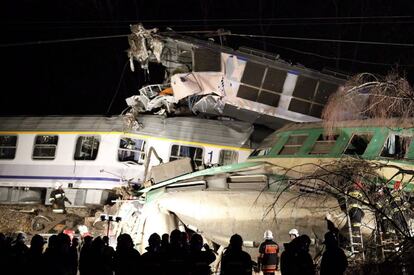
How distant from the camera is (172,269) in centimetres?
694

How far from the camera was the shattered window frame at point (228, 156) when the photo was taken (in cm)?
1914

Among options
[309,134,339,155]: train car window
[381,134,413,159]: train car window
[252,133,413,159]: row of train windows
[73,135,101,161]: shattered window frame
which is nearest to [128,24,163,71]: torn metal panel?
[73,135,101,161]: shattered window frame

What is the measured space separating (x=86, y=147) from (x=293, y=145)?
987 centimetres

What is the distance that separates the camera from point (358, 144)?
12.2 meters

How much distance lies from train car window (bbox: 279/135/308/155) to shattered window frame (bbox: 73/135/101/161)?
9101 mm

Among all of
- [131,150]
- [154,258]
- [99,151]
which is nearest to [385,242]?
[154,258]

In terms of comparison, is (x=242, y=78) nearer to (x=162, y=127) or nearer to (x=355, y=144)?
(x=162, y=127)

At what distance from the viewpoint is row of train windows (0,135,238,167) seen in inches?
759

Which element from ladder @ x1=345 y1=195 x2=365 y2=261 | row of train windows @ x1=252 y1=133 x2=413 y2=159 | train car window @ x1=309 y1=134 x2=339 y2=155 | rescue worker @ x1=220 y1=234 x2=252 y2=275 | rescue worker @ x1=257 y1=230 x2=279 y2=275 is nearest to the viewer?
rescue worker @ x1=220 y1=234 x2=252 y2=275


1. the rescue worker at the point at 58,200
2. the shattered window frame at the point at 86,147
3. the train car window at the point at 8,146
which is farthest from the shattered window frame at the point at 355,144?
the train car window at the point at 8,146

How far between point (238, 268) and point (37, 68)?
35.6m

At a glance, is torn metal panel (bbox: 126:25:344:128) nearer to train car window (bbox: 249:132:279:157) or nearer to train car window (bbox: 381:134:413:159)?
train car window (bbox: 249:132:279:157)

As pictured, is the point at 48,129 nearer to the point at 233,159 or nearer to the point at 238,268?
the point at 233,159

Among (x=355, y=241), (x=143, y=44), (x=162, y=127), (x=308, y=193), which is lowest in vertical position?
(x=355, y=241)
